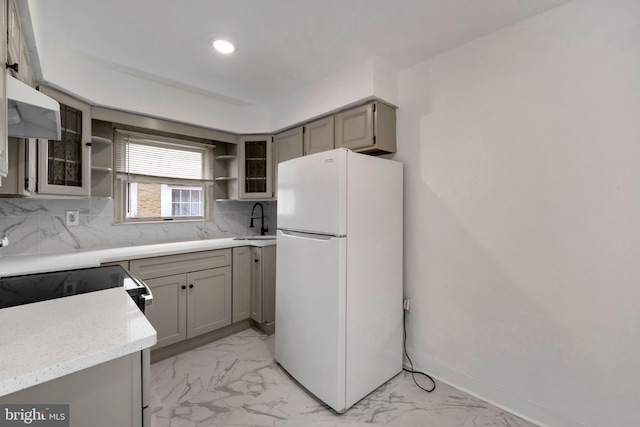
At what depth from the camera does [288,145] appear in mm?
2828

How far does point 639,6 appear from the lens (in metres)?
1.37

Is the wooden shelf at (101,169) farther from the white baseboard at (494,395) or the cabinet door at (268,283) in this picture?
the white baseboard at (494,395)

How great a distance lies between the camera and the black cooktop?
1.18 metres

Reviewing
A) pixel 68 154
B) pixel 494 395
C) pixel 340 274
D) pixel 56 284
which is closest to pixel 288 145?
pixel 340 274

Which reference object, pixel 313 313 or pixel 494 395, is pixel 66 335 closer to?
pixel 313 313

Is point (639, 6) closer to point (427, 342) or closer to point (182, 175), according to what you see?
point (427, 342)

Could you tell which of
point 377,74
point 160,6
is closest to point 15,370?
point 160,6

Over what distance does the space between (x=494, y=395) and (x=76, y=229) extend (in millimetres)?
3336

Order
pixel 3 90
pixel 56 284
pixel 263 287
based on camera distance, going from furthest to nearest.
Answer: pixel 263 287, pixel 56 284, pixel 3 90

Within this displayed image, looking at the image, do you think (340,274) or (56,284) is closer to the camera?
(56,284)

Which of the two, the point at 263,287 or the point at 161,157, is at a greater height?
the point at 161,157

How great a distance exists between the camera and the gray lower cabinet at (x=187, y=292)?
225 centimetres

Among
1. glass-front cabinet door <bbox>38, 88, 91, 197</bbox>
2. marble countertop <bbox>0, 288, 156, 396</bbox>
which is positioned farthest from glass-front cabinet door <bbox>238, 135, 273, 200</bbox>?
marble countertop <bbox>0, 288, 156, 396</bbox>

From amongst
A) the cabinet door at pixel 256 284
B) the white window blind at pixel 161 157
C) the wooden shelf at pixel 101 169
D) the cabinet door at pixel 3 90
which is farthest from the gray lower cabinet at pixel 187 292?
the cabinet door at pixel 3 90
